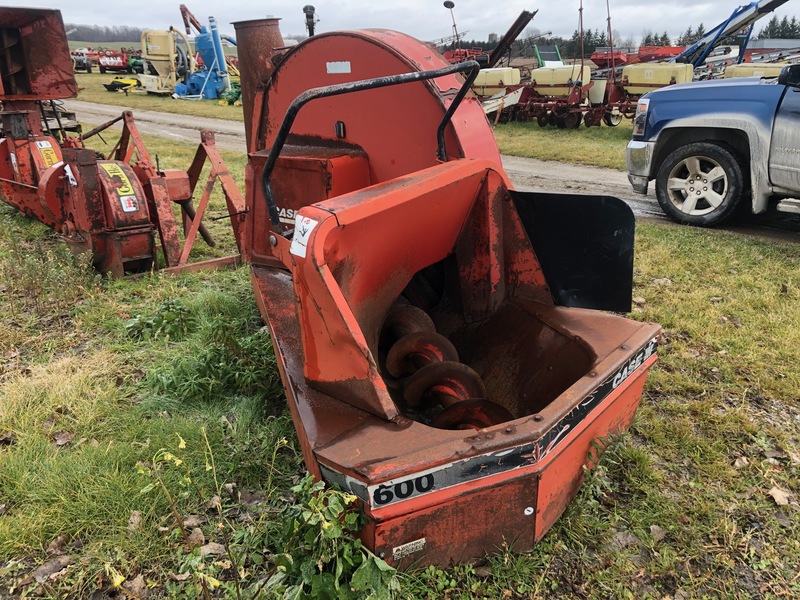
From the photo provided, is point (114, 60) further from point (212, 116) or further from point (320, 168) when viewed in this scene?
point (320, 168)

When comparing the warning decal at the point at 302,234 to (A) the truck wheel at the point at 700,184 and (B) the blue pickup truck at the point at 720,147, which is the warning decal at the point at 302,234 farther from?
(A) the truck wheel at the point at 700,184

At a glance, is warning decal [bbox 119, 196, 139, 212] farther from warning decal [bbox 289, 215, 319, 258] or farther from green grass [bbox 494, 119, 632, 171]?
green grass [bbox 494, 119, 632, 171]

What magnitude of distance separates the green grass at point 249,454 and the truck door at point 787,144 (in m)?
1.57

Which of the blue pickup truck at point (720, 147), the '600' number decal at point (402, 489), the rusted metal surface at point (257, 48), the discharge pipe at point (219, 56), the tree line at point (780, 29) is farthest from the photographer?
the tree line at point (780, 29)

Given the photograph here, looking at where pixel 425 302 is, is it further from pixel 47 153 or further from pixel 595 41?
pixel 595 41

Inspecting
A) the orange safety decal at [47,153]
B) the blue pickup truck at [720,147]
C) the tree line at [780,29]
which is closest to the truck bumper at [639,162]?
the blue pickup truck at [720,147]

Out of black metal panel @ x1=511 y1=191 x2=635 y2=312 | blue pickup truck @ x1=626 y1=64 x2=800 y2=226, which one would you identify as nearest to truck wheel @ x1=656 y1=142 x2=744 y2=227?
blue pickup truck @ x1=626 y1=64 x2=800 y2=226

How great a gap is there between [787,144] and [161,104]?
2090cm

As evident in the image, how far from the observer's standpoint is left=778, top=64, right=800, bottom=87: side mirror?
212 inches

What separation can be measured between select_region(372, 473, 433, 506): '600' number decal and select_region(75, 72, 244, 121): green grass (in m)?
17.4

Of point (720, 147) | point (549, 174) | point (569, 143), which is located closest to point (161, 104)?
point (569, 143)

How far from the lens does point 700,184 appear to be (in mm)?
6352

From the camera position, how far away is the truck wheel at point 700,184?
6.04 metres

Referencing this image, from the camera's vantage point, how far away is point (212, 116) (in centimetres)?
1841
